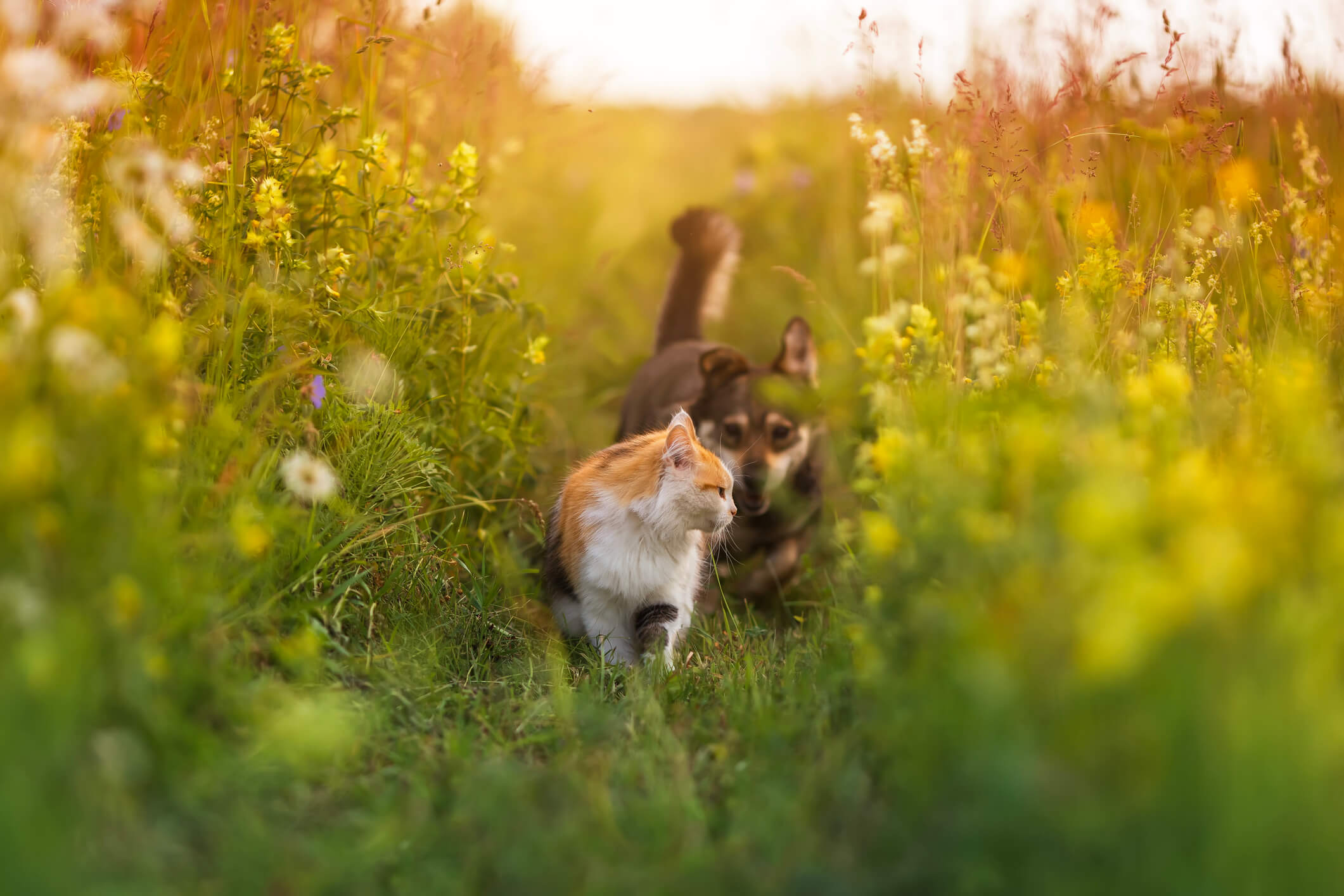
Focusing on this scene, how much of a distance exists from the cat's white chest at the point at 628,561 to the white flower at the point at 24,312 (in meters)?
1.70

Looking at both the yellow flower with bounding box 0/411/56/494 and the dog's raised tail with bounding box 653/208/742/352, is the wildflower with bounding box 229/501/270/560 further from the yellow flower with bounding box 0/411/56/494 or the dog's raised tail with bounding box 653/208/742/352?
the dog's raised tail with bounding box 653/208/742/352

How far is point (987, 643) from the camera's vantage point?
1.62 meters

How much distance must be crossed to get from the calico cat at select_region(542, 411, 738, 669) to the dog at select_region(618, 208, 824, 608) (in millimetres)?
820

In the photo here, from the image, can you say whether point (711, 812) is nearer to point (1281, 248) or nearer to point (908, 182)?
point (908, 182)

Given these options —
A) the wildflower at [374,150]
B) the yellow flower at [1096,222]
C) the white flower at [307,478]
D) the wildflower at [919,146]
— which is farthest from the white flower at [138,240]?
the yellow flower at [1096,222]

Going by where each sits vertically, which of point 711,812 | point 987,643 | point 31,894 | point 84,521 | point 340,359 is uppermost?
point 340,359

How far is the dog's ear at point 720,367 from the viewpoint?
4.44 metres

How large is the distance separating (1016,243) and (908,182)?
4.34ft

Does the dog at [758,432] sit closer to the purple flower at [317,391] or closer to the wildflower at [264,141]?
the purple flower at [317,391]

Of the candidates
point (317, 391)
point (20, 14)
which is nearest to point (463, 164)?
point (317, 391)

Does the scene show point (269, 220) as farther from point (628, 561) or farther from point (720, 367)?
point (720, 367)

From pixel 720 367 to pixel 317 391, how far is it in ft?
6.88

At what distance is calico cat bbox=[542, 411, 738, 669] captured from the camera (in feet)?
10.7

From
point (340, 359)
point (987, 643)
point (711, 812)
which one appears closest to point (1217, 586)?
point (987, 643)
